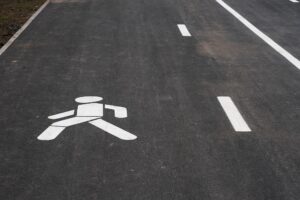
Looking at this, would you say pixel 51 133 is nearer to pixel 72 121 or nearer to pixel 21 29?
pixel 72 121

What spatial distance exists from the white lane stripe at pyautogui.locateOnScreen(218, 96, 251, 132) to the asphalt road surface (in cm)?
3

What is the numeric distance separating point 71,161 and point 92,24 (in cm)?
970

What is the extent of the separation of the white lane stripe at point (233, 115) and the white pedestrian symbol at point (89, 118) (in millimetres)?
1650

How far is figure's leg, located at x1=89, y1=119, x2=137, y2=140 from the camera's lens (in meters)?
8.20

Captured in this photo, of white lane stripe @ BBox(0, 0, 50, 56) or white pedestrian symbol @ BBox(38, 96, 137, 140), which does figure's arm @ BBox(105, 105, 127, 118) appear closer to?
white pedestrian symbol @ BBox(38, 96, 137, 140)

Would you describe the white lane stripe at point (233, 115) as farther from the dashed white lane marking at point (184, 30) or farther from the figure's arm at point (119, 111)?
the dashed white lane marking at point (184, 30)

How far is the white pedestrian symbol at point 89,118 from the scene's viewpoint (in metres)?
8.29

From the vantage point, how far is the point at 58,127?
8.55 meters

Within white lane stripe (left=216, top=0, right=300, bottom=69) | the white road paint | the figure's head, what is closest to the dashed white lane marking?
white lane stripe (left=216, top=0, right=300, bottom=69)

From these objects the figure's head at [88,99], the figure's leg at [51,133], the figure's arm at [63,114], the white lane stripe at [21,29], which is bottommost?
the white lane stripe at [21,29]

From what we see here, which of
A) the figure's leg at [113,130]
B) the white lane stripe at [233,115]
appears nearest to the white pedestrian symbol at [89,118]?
the figure's leg at [113,130]

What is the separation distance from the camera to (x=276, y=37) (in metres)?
15.2

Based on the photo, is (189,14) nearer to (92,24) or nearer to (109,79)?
(92,24)

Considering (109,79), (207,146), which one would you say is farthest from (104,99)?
(207,146)
